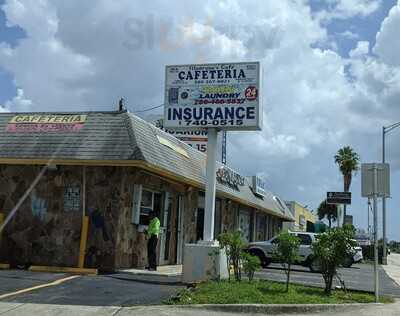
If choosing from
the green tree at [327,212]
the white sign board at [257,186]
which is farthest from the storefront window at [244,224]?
the green tree at [327,212]

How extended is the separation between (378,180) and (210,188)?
4388mm

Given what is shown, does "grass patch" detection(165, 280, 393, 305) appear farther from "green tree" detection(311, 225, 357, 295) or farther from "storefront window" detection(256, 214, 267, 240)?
"storefront window" detection(256, 214, 267, 240)

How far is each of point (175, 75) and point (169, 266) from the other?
711 cm

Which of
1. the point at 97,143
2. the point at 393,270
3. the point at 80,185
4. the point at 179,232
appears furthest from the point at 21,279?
the point at 393,270

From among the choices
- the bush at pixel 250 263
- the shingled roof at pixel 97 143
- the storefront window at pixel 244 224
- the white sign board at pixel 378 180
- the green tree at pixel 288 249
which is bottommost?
the bush at pixel 250 263

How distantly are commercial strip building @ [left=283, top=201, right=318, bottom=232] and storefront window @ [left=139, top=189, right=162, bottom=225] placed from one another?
34968mm

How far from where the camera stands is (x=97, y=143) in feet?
56.4

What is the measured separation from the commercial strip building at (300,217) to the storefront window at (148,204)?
35.0 meters

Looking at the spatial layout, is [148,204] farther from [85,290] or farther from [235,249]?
[85,290]

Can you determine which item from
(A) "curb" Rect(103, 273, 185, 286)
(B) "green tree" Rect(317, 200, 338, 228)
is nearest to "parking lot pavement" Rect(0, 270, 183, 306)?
(A) "curb" Rect(103, 273, 185, 286)

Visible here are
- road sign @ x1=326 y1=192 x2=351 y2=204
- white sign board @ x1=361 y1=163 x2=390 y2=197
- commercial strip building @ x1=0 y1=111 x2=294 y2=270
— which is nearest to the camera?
white sign board @ x1=361 y1=163 x2=390 y2=197

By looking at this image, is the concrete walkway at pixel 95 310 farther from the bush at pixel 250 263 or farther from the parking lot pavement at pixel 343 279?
the parking lot pavement at pixel 343 279

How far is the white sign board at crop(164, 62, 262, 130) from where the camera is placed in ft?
51.6

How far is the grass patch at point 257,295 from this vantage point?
37.4 feet
